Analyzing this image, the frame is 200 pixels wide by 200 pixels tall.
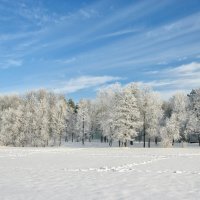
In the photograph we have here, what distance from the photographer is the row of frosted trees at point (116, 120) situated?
71.1 meters

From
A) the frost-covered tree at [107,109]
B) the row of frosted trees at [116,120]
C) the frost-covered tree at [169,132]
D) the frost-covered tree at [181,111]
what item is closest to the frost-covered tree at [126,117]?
the row of frosted trees at [116,120]

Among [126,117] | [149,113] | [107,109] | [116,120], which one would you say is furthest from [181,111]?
[116,120]

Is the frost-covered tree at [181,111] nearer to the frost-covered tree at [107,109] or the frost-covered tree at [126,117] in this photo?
the frost-covered tree at [126,117]

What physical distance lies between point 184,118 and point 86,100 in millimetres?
42587

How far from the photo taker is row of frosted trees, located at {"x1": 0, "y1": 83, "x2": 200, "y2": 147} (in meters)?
71.1

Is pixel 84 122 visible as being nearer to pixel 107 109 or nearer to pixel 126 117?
pixel 107 109

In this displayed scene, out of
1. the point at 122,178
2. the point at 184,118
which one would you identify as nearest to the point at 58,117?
the point at 184,118

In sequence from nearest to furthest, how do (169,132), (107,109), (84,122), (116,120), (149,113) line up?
(116,120) < (169,132) < (149,113) < (107,109) < (84,122)

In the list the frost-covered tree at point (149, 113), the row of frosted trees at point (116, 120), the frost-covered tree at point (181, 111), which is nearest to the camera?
the row of frosted trees at point (116, 120)

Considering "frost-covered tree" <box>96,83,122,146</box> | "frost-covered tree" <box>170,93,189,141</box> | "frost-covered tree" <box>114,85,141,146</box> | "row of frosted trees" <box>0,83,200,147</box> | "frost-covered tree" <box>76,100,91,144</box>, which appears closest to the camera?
"frost-covered tree" <box>114,85,141,146</box>

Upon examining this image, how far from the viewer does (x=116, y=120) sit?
7112 centimetres

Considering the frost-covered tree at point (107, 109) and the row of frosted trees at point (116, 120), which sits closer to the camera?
the row of frosted trees at point (116, 120)

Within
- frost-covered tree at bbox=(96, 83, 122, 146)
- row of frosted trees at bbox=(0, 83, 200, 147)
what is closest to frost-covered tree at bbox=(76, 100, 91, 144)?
row of frosted trees at bbox=(0, 83, 200, 147)

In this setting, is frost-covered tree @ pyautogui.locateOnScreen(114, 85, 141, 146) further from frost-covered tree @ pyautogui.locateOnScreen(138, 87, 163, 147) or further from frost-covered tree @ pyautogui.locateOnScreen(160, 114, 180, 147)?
frost-covered tree @ pyautogui.locateOnScreen(138, 87, 163, 147)
